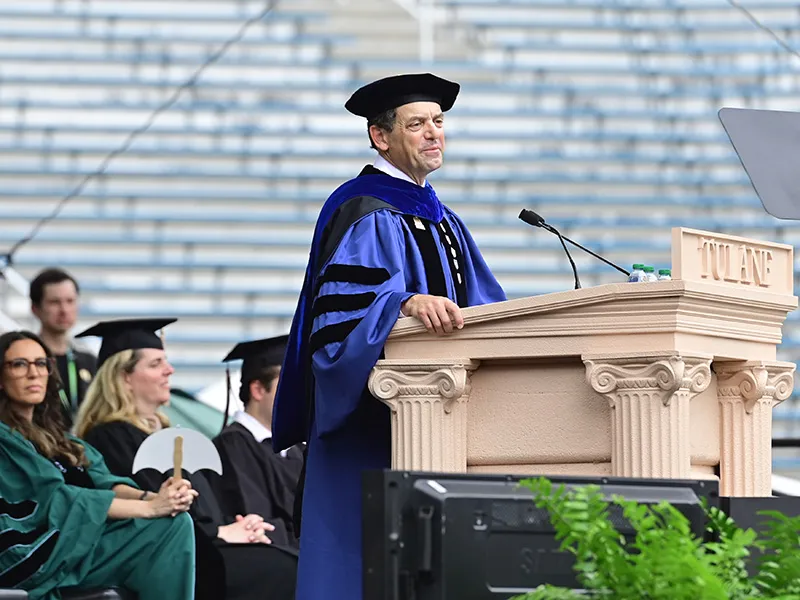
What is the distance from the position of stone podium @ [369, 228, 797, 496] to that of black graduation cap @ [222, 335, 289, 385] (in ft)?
10.3

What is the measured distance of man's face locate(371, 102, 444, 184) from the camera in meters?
3.27

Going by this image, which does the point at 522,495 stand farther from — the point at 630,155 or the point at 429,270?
the point at 630,155

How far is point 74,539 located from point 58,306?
2047 mm

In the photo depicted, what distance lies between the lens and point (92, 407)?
561 cm

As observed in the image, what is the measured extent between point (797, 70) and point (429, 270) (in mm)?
11020

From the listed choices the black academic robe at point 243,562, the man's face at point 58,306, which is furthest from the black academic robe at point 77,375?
the black academic robe at point 243,562

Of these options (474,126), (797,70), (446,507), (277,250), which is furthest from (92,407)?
(797,70)

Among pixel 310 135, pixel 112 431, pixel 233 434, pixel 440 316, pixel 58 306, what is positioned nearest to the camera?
pixel 440 316

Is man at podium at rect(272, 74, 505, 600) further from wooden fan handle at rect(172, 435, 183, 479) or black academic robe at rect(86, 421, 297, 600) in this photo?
black academic robe at rect(86, 421, 297, 600)

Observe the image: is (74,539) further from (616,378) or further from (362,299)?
(616,378)

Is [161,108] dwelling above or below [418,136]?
above

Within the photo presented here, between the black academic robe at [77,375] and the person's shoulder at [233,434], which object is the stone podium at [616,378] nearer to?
the person's shoulder at [233,434]

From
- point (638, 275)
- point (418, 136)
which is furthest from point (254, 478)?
point (638, 275)

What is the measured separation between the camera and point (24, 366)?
4.69 meters
